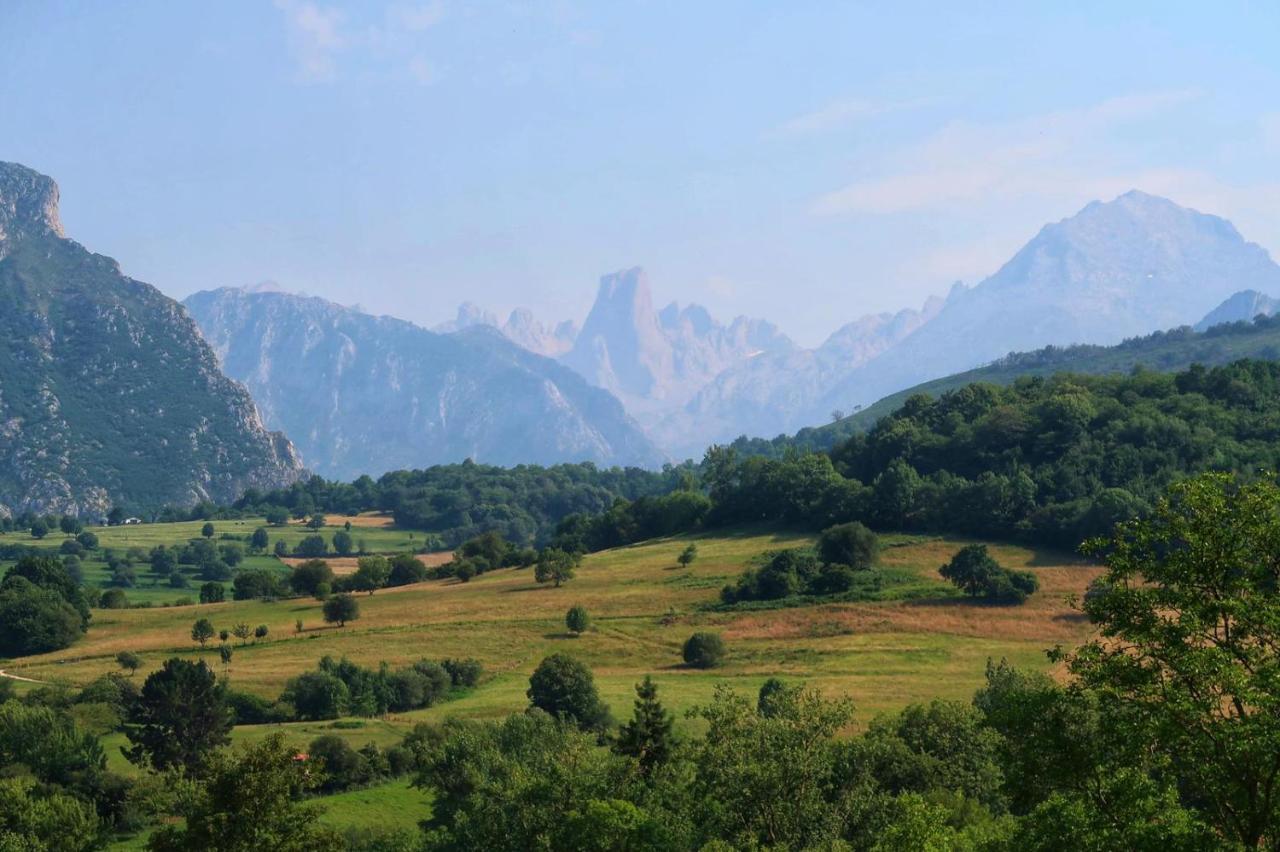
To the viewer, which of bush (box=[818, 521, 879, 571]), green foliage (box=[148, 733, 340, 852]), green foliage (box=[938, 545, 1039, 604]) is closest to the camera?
green foliage (box=[148, 733, 340, 852])

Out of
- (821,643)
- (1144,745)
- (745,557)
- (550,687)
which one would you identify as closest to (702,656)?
(821,643)

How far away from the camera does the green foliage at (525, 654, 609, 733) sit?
7888cm

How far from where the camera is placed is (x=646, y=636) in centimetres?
10744

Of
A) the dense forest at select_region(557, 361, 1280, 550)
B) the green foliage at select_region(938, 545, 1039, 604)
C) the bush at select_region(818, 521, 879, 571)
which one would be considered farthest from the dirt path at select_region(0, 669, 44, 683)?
the green foliage at select_region(938, 545, 1039, 604)

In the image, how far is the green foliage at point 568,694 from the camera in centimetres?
7888

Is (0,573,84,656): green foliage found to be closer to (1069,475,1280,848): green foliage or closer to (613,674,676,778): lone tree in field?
(613,674,676,778): lone tree in field

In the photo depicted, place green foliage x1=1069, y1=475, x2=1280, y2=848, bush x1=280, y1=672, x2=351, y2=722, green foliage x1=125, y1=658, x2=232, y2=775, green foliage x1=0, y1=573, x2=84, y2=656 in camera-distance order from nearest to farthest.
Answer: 1. green foliage x1=1069, y1=475, x2=1280, y2=848
2. green foliage x1=125, y1=658, x2=232, y2=775
3. bush x1=280, y1=672, x2=351, y2=722
4. green foliage x1=0, y1=573, x2=84, y2=656

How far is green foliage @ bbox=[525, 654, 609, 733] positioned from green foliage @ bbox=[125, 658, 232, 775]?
68.0 ft

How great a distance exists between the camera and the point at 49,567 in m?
128

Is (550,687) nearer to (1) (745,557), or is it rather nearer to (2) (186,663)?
(2) (186,663)

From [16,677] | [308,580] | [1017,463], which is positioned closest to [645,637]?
[16,677]

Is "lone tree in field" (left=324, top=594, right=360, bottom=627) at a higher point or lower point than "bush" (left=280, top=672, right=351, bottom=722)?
higher

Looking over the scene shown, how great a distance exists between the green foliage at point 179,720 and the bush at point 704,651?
3939cm

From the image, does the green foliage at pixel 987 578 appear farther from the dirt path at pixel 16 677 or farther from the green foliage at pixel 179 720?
the dirt path at pixel 16 677
